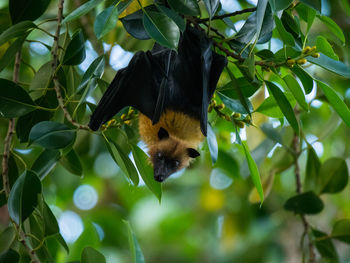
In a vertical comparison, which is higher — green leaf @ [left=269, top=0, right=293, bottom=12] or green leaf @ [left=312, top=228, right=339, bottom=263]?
green leaf @ [left=269, top=0, right=293, bottom=12]

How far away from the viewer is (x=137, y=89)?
3.12 meters

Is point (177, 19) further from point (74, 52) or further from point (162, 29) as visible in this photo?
point (74, 52)

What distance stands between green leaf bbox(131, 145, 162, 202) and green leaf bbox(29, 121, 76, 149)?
0.48 meters

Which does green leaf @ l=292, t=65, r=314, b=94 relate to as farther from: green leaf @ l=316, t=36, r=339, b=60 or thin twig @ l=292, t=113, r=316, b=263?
thin twig @ l=292, t=113, r=316, b=263

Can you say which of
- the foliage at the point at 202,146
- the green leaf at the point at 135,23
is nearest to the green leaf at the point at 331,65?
the foliage at the point at 202,146

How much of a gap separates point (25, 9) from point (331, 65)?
1.74m

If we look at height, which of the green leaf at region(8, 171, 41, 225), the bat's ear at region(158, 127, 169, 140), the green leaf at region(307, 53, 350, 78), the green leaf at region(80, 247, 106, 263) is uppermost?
the green leaf at region(307, 53, 350, 78)

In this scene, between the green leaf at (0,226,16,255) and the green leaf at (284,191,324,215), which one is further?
the green leaf at (284,191,324,215)

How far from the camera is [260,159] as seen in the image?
3809 millimetres

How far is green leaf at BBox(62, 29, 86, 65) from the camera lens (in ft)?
9.53

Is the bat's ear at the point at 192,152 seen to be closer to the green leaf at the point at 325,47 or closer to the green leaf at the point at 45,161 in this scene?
the green leaf at the point at 45,161

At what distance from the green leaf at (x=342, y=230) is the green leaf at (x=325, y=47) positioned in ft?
5.42

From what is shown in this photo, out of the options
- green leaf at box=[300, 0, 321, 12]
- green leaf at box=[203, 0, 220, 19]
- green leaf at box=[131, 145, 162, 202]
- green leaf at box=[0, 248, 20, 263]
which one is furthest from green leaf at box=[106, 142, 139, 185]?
green leaf at box=[300, 0, 321, 12]

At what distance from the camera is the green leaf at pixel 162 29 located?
2311 millimetres
